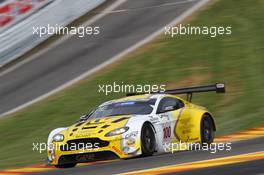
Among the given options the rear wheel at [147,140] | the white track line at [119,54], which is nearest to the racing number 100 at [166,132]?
the rear wheel at [147,140]

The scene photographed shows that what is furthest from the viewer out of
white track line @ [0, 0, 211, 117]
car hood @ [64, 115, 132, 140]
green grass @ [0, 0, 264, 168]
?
white track line @ [0, 0, 211, 117]

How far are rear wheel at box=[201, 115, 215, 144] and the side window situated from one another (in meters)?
0.58

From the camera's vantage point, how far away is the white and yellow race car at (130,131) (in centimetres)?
1201

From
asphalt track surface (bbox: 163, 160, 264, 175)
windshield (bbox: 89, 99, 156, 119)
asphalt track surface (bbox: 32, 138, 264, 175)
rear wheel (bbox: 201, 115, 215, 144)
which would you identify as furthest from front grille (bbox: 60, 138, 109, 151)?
asphalt track surface (bbox: 163, 160, 264, 175)

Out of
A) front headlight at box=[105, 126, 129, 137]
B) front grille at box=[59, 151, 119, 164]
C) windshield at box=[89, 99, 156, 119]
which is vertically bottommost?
front grille at box=[59, 151, 119, 164]

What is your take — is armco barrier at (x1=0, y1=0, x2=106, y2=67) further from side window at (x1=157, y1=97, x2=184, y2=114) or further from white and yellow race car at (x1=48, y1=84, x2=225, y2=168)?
white and yellow race car at (x1=48, y1=84, x2=225, y2=168)

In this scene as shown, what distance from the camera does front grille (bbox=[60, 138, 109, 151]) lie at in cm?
1208

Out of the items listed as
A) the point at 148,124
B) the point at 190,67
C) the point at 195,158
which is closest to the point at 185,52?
the point at 190,67

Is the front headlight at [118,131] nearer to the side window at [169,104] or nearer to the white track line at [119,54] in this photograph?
the side window at [169,104]

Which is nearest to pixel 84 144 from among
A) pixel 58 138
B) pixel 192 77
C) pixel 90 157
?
pixel 90 157

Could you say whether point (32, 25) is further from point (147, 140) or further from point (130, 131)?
point (130, 131)

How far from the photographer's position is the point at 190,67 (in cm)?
2247

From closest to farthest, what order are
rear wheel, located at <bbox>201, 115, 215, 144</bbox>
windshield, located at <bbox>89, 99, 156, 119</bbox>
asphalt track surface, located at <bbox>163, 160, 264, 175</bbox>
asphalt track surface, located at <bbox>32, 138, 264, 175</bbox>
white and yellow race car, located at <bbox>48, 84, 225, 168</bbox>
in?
asphalt track surface, located at <bbox>163, 160, 264, 175</bbox>, asphalt track surface, located at <bbox>32, 138, 264, 175</bbox>, white and yellow race car, located at <bbox>48, 84, 225, 168</bbox>, windshield, located at <bbox>89, 99, 156, 119</bbox>, rear wheel, located at <bbox>201, 115, 215, 144</bbox>

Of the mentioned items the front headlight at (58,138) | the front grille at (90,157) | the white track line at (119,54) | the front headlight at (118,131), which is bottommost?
the front grille at (90,157)
